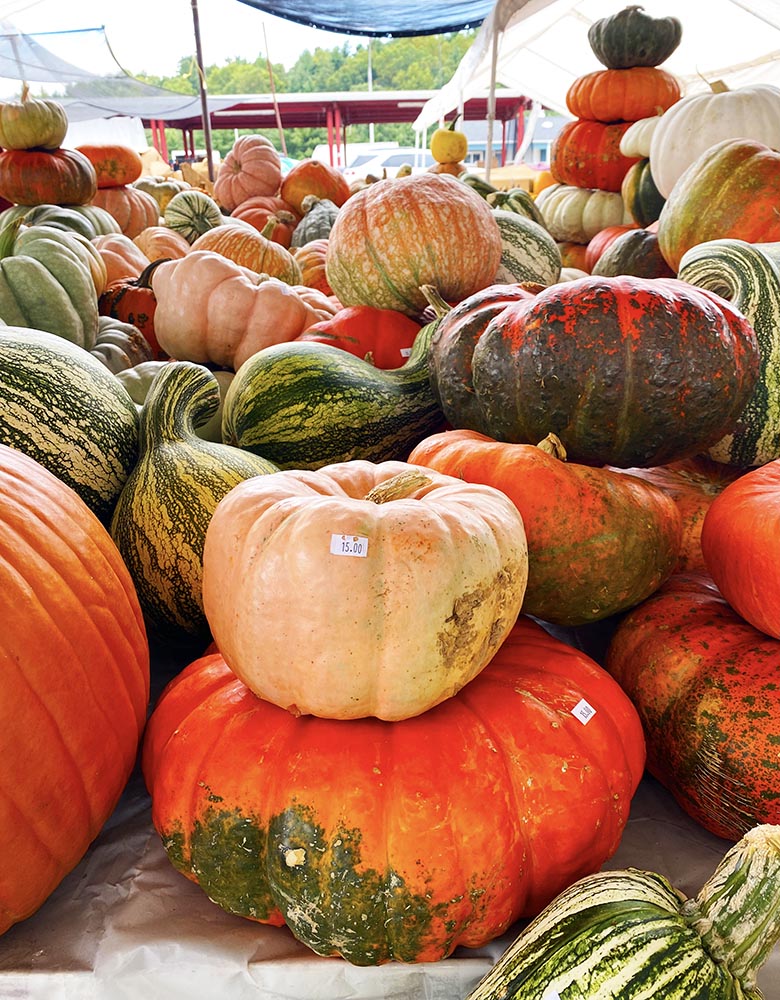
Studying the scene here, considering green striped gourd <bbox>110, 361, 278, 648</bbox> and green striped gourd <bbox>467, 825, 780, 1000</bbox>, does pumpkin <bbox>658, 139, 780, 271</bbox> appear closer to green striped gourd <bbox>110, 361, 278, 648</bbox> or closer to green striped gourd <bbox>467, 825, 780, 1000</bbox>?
green striped gourd <bbox>110, 361, 278, 648</bbox>

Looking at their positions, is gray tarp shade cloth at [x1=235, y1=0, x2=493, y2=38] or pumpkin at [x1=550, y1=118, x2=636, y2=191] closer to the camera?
pumpkin at [x1=550, y1=118, x2=636, y2=191]

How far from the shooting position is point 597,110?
360 centimetres

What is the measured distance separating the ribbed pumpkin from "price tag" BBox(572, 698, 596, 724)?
0.54 meters

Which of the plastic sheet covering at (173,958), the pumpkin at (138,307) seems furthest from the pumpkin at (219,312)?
the plastic sheet covering at (173,958)

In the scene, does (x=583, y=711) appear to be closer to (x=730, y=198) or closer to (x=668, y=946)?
(x=668, y=946)

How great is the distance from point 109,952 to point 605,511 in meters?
0.80

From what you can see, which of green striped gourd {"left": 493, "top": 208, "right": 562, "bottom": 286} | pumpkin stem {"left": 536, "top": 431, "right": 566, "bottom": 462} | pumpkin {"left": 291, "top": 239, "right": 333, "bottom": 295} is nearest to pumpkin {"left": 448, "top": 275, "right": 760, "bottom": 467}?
pumpkin stem {"left": 536, "top": 431, "right": 566, "bottom": 462}

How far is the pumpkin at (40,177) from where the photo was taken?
11.9ft

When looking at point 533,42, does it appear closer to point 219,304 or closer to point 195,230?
point 195,230

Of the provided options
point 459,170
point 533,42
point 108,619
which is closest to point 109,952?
point 108,619

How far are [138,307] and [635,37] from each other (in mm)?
2797

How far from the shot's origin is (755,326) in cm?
133

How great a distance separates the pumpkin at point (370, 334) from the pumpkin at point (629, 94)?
7.84 feet

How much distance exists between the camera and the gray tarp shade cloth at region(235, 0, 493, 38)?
22.1 ft
